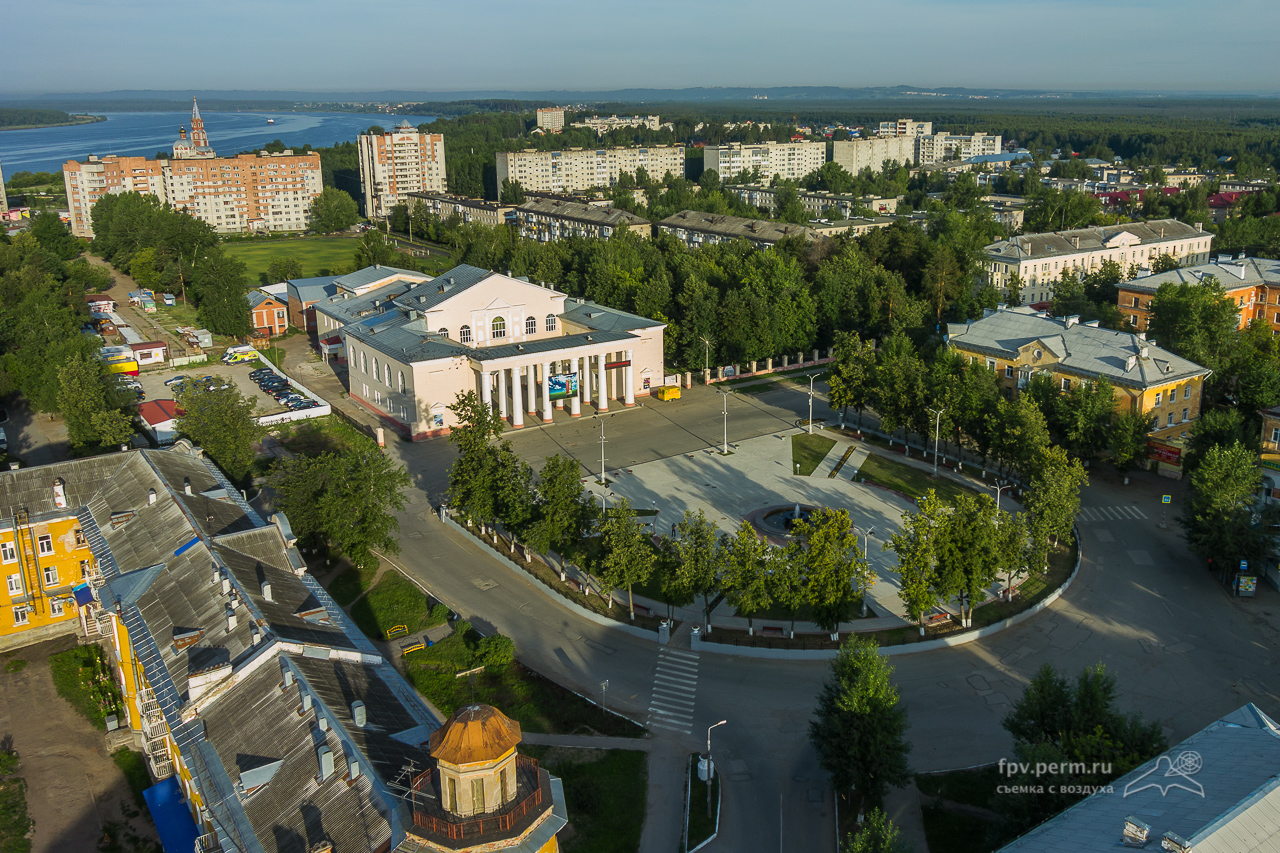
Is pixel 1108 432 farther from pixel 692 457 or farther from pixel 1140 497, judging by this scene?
pixel 692 457

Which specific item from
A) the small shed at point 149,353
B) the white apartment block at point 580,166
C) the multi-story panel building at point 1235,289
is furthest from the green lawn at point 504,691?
the white apartment block at point 580,166

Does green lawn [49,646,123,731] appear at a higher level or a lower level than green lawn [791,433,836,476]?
lower

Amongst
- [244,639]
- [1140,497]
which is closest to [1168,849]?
[244,639]

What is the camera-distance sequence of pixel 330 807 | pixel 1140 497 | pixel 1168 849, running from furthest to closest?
pixel 1140 497 < pixel 330 807 < pixel 1168 849

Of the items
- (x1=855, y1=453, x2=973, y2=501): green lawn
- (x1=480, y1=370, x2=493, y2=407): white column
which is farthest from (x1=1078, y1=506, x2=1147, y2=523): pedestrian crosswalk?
(x1=480, y1=370, x2=493, y2=407): white column

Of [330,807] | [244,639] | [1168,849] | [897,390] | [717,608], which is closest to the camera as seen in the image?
[1168,849]

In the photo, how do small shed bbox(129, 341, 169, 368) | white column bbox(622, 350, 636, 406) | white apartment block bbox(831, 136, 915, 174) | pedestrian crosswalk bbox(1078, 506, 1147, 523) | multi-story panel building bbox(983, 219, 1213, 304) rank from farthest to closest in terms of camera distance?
white apartment block bbox(831, 136, 915, 174)
multi-story panel building bbox(983, 219, 1213, 304)
small shed bbox(129, 341, 169, 368)
white column bbox(622, 350, 636, 406)
pedestrian crosswalk bbox(1078, 506, 1147, 523)

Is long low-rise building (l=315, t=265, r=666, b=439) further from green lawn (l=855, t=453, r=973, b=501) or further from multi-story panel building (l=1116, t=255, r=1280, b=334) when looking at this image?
multi-story panel building (l=1116, t=255, r=1280, b=334)
